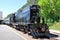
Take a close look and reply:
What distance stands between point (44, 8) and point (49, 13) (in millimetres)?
2205

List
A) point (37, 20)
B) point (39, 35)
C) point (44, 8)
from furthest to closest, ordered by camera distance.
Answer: point (44, 8)
point (37, 20)
point (39, 35)

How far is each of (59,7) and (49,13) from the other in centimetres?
422

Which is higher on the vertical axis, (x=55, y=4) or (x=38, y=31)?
(x=55, y=4)

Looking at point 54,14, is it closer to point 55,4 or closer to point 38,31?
point 55,4

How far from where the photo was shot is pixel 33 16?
31.7 m

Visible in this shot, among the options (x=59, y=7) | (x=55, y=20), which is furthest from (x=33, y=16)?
(x=55, y=20)

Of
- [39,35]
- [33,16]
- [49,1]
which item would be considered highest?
[49,1]

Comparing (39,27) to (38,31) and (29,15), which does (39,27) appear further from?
(29,15)

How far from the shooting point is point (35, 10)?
107ft

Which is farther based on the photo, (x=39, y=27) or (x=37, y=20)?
(x=37, y=20)

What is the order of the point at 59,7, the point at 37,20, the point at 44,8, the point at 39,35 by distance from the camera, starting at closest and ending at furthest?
the point at 39,35, the point at 37,20, the point at 59,7, the point at 44,8

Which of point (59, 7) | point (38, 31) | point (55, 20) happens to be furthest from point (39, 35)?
point (55, 20)

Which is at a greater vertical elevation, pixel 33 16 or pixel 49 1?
pixel 49 1

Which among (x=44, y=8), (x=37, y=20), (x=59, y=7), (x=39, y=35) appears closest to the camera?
(x=39, y=35)
